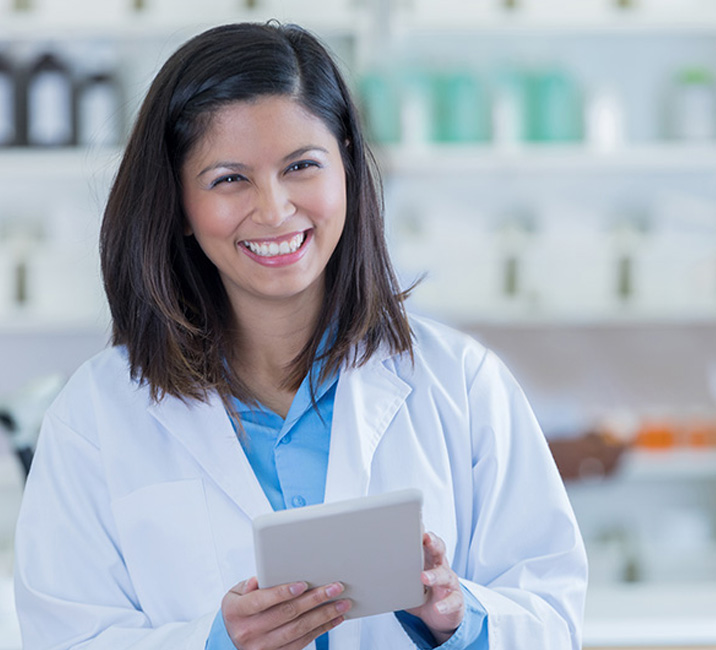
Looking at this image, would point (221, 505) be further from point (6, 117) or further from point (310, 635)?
point (6, 117)

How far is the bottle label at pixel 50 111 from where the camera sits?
101 inches

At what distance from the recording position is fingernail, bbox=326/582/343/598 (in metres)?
0.97

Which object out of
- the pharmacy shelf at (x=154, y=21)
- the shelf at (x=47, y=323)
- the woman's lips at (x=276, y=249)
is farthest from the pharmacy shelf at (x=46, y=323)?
the woman's lips at (x=276, y=249)

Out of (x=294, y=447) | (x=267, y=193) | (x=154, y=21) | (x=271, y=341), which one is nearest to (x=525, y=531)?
(x=294, y=447)

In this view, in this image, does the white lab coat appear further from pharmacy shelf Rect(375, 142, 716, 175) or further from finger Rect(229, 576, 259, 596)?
pharmacy shelf Rect(375, 142, 716, 175)

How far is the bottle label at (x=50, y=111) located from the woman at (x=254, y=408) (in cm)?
148

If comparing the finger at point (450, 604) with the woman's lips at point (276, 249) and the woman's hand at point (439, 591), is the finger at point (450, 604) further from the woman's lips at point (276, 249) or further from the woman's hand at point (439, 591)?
the woman's lips at point (276, 249)

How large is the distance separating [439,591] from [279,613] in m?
0.18

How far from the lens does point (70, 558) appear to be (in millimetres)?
1152

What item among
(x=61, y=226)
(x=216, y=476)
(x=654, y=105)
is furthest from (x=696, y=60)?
(x=216, y=476)

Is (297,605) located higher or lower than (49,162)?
lower

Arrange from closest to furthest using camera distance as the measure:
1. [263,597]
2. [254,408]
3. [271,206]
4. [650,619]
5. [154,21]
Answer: [263,597]
[271,206]
[254,408]
[650,619]
[154,21]

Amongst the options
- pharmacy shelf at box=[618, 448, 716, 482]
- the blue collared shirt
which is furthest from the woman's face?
pharmacy shelf at box=[618, 448, 716, 482]

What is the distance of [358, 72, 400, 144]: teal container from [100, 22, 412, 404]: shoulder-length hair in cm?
128
